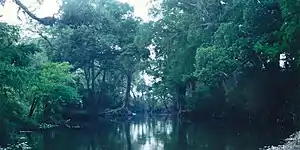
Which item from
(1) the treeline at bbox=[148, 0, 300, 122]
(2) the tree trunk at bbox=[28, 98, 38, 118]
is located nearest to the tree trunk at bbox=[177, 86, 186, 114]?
(1) the treeline at bbox=[148, 0, 300, 122]

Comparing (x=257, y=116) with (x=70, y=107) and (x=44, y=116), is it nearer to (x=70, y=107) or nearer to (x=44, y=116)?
(x=44, y=116)

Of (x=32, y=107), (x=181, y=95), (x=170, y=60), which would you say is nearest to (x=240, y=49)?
(x=32, y=107)

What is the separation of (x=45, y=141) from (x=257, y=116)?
16.2m

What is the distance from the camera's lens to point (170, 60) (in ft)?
154

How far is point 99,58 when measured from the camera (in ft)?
169

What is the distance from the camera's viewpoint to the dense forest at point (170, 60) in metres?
21.7

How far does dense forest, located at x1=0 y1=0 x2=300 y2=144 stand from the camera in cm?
2173

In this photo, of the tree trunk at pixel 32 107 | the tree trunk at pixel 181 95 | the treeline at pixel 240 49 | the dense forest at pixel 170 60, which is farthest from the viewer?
the tree trunk at pixel 181 95

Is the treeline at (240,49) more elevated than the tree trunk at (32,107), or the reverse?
the treeline at (240,49)

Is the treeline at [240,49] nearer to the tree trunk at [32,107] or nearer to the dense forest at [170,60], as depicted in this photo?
the dense forest at [170,60]

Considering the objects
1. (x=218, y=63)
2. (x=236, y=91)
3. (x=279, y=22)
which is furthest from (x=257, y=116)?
(x=279, y=22)

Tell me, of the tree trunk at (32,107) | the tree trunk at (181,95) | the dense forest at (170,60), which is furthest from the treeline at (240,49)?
the tree trunk at (32,107)

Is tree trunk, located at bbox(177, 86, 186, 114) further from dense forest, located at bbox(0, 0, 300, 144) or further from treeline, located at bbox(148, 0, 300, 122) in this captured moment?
treeline, located at bbox(148, 0, 300, 122)

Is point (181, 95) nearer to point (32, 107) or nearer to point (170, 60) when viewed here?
point (170, 60)
